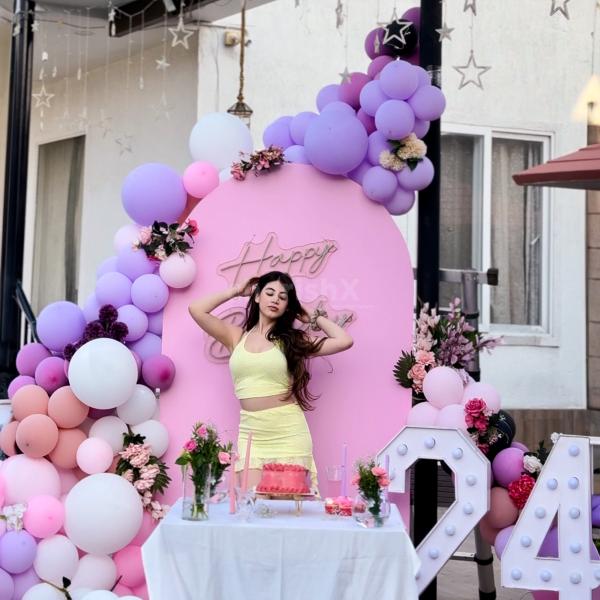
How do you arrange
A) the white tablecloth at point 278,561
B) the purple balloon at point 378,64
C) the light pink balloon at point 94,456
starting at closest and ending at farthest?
the white tablecloth at point 278,561 → the light pink balloon at point 94,456 → the purple balloon at point 378,64

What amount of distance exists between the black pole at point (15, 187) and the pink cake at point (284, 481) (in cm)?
349

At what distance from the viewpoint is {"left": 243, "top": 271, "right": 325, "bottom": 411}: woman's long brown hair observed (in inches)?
208

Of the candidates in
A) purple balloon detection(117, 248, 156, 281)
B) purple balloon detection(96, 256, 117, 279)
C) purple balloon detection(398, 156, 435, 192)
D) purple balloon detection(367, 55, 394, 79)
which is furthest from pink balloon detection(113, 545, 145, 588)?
A: purple balloon detection(367, 55, 394, 79)

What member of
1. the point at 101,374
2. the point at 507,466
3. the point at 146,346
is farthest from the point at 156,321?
the point at 507,466

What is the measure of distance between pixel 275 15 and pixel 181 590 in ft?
20.1

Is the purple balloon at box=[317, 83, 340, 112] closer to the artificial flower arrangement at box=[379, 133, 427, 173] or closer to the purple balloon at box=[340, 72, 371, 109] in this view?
the purple balloon at box=[340, 72, 371, 109]

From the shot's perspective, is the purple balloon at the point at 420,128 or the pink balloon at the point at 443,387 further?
the purple balloon at the point at 420,128

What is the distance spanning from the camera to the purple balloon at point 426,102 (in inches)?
220

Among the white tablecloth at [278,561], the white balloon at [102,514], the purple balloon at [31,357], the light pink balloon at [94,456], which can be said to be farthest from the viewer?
the purple balloon at [31,357]

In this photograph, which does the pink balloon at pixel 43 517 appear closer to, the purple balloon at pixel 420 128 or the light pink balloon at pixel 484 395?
the light pink balloon at pixel 484 395

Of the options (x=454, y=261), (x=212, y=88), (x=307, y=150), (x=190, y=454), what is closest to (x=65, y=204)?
(x=212, y=88)

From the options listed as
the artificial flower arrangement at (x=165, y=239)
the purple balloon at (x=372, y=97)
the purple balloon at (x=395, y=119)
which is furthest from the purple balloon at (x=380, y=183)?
the artificial flower arrangement at (x=165, y=239)

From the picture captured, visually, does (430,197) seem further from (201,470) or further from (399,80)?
(201,470)

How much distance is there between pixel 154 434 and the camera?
221 inches
